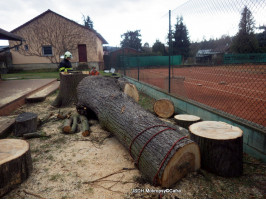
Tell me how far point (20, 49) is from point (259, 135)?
78.8 feet

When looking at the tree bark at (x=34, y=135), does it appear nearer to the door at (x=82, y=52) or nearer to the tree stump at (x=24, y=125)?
the tree stump at (x=24, y=125)

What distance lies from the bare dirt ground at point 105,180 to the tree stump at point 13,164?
0.09 metres

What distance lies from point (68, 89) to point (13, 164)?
4134mm

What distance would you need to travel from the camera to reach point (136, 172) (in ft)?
8.50

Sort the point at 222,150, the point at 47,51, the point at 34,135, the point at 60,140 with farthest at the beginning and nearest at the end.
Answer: the point at 47,51 → the point at 34,135 → the point at 60,140 → the point at 222,150

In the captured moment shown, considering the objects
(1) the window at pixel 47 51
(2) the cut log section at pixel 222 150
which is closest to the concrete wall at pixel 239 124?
(2) the cut log section at pixel 222 150

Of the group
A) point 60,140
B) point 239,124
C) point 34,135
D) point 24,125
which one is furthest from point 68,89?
point 239,124

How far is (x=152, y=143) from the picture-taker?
2.44 m

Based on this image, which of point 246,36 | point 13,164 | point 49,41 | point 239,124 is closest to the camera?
point 13,164

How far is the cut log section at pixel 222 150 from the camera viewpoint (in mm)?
2348

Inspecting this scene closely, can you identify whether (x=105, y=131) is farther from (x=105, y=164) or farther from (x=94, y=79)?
(x=94, y=79)

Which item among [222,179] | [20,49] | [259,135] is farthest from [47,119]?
[20,49]

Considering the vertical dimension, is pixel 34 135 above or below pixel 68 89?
below

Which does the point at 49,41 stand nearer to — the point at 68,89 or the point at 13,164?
the point at 68,89
